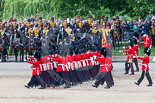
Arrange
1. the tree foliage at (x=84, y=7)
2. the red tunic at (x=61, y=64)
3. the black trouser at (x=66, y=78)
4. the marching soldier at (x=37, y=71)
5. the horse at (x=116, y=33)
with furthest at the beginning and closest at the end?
the tree foliage at (x=84, y=7)
the horse at (x=116, y=33)
the black trouser at (x=66, y=78)
the marching soldier at (x=37, y=71)
the red tunic at (x=61, y=64)

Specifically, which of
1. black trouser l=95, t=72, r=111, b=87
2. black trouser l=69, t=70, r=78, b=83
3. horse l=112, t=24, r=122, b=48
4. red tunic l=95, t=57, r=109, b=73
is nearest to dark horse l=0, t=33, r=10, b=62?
horse l=112, t=24, r=122, b=48

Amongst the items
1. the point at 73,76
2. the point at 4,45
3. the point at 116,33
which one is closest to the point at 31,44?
the point at 4,45

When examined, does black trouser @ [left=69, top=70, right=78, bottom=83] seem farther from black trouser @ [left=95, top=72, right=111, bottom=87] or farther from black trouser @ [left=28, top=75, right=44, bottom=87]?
black trouser @ [left=28, top=75, right=44, bottom=87]

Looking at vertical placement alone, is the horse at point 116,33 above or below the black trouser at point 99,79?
above

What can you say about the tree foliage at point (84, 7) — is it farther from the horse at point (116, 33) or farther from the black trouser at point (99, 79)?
the black trouser at point (99, 79)

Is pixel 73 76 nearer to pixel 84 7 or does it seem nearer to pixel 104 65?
pixel 104 65

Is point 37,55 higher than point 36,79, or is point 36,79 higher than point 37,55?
point 37,55

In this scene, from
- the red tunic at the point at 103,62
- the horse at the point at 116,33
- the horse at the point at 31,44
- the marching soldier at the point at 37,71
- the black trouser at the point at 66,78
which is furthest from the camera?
the horse at the point at 116,33

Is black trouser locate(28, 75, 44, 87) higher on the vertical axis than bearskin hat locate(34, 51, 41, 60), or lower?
lower

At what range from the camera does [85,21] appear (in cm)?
3244

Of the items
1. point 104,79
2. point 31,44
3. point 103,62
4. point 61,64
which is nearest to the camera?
point 103,62

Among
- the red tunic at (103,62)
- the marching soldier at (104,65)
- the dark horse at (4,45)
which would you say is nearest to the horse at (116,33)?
the dark horse at (4,45)

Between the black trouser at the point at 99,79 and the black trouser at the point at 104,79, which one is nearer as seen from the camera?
the black trouser at the point at 104,79

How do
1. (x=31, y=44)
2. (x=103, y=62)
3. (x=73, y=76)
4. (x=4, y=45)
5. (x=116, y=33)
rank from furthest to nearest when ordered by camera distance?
(x=116, y=33) → (x=4, y=45) → (x=31, y=44) → (x=73, y=76) → (x=103, y=62)
